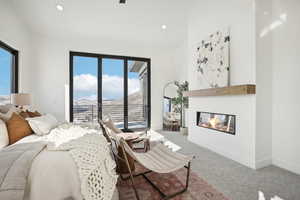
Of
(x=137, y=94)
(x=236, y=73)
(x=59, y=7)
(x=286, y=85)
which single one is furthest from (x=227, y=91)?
(x=59, y=7)

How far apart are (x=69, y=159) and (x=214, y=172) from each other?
1.94 meters

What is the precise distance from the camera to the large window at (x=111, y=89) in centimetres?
462

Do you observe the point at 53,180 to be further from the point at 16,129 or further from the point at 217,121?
the point at 217,121

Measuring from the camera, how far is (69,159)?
3.87 feet

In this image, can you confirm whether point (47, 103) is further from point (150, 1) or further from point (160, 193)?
point (160, 193)

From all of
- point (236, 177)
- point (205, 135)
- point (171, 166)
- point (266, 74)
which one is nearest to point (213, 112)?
point (205, 135)

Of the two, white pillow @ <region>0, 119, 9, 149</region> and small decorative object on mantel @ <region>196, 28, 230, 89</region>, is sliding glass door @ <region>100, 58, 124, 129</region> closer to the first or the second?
small decorative object on mantel @ <region>196, 28, 230, 89</region>

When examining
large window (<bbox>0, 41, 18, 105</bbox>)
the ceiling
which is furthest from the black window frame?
the ceiling

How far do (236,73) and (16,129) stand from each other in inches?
127

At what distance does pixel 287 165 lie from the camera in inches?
88.3

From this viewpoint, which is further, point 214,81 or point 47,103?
point 47,103

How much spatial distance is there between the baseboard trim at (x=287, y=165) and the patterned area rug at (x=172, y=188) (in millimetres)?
1331

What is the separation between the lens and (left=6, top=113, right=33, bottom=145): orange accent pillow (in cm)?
173

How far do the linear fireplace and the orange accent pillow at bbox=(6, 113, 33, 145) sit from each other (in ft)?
9.91
